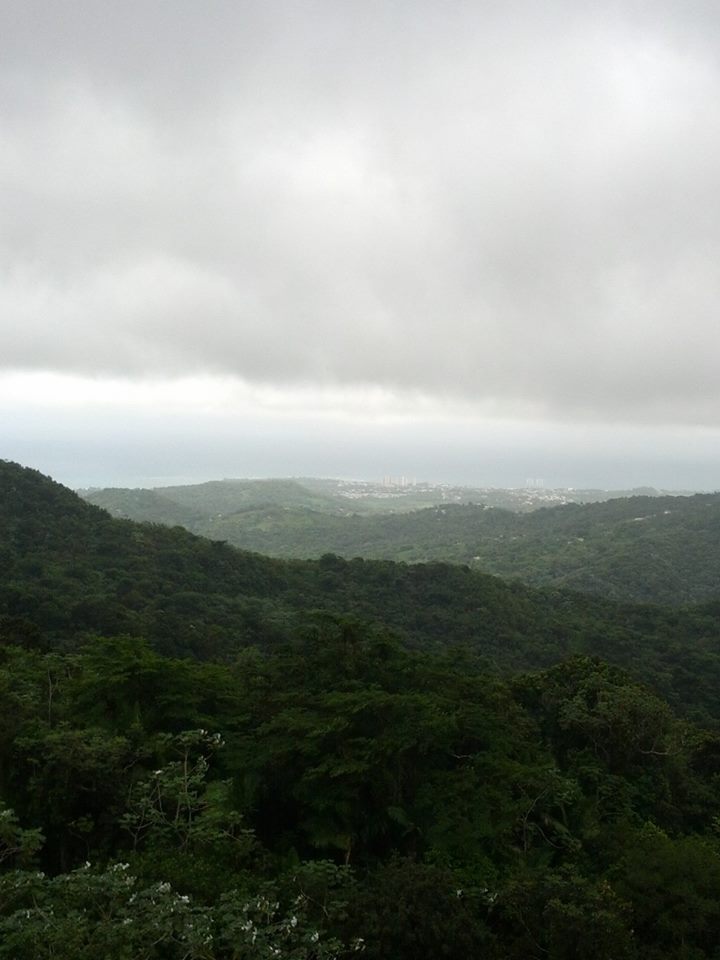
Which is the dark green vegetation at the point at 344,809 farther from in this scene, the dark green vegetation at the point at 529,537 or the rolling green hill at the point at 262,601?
the dark green vegetation at the point at 529,537

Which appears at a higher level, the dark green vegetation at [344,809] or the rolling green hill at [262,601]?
the dark green vegetation at [344,809]

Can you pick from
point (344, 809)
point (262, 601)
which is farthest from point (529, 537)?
point (344, 809)

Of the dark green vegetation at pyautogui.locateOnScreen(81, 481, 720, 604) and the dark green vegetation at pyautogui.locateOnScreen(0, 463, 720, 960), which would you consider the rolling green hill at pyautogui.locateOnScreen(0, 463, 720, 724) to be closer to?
the dark green vegetation at pyautogui.locateOnScreen(0, 463, 720, 960)

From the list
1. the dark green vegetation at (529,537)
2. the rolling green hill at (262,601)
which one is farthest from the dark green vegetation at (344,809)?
the dark green vegetation at (529,537)

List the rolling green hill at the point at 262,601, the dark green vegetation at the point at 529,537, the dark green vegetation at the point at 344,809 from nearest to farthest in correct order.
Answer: the dark green vegetation at the point at 344,809 < the rolling green hill at the point at 262,601 < the dark green vegetation at the point at 529,537

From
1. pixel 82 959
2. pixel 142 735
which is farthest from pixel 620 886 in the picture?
pixel 142 735

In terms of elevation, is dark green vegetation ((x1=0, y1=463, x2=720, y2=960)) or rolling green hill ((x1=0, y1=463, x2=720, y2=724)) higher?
dark green vegetation ((x1=0, y1=463, x2=720, y2=960))

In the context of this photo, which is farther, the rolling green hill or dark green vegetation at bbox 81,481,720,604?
dark green vegetation at bbox 81,481,720,604

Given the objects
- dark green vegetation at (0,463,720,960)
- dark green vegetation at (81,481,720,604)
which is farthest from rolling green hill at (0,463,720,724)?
dark green vegetation at (81,481,720,604)
